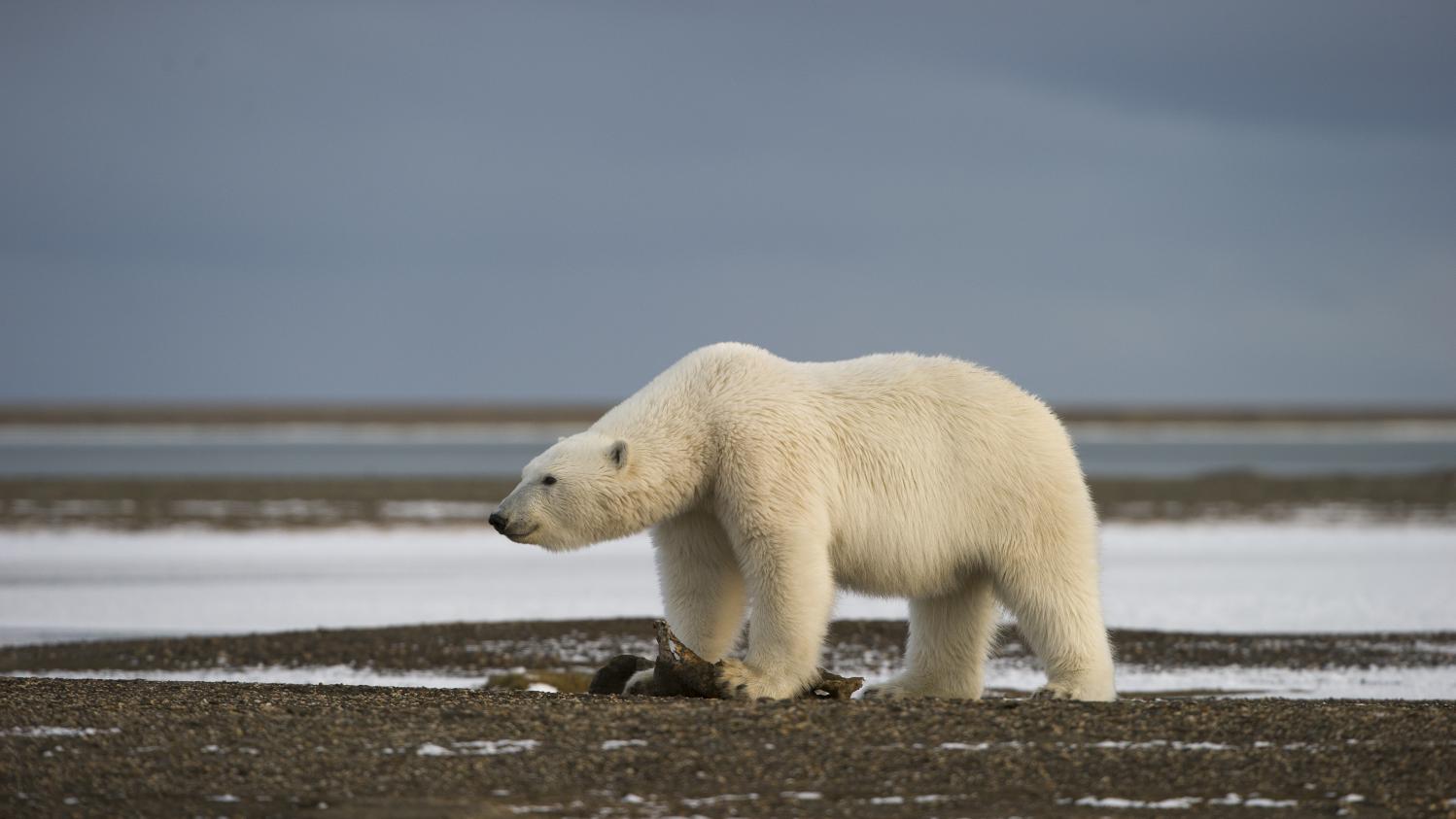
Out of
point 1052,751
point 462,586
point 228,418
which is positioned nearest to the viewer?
point 1052,751

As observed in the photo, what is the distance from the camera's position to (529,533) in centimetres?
762

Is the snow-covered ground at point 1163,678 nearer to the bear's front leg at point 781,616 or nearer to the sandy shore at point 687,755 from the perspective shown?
Result: the sandy shore at point 687,755

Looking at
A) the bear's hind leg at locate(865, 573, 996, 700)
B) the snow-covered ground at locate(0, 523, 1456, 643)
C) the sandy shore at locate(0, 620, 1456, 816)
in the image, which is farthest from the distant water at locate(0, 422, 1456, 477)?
the sandy shore at locate(0, 620, 1456, 816)

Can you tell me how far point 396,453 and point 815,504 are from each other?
50.3m

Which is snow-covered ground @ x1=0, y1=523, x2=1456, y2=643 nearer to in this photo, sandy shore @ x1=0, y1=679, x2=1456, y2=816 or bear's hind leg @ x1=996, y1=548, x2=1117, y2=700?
bear's hind leg @ x1=996, y1=548, x2=1117, y2=700

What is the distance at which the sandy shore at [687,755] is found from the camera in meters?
5.38

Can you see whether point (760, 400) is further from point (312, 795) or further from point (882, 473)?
point (312, 795)

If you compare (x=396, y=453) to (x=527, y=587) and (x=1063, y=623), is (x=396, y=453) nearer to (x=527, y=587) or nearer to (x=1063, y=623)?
(x=527, y=587)

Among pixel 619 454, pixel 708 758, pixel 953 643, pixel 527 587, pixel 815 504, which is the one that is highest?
pixel 619 454

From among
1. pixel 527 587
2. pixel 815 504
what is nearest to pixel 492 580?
pixel 527 587

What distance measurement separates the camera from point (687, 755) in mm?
5871

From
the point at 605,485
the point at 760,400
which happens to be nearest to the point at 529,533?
the point at 605,485

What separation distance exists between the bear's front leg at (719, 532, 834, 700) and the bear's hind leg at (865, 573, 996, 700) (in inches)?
38.9

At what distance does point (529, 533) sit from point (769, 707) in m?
1.62
